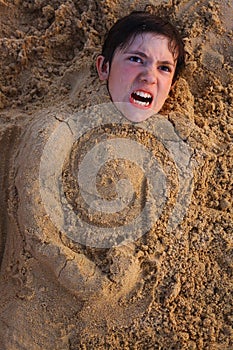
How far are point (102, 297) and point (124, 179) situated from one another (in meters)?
0.47

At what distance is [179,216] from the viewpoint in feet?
6.58

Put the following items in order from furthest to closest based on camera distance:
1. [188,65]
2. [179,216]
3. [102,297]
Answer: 1. [188,65]
2. [179,216]
3. [102,297]

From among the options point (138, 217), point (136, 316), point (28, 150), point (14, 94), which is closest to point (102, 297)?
point (136, 316)

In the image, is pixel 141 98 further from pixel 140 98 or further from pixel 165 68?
pixel 165 68

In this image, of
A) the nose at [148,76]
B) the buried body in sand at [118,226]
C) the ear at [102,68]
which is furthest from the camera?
the ear at [102,68]

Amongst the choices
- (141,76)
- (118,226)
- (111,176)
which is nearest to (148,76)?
(141,76)

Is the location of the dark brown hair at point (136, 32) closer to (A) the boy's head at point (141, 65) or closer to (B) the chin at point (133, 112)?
(A) the boy's head at point (141, 65)

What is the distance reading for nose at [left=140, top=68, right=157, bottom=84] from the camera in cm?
202

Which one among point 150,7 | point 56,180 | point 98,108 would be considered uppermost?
point 150,7

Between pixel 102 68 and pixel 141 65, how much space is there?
0.21 metres

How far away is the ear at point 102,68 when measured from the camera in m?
2.16

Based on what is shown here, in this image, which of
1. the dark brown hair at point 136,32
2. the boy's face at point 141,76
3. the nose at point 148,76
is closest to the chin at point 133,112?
the boy's face at point 141,76

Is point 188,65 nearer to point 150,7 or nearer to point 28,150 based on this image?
point 150,7

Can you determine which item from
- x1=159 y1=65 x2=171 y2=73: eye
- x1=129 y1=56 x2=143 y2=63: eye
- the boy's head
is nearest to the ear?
the boy's head
